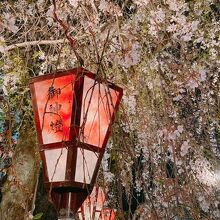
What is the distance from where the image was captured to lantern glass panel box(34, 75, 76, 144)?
2.45 m

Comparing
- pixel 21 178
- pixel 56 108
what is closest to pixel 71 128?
pixel 56 108

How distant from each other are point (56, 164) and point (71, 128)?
0.71 ft

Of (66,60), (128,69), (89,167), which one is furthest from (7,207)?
(89,167)

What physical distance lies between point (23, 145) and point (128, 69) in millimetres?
1553

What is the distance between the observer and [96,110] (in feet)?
8.36

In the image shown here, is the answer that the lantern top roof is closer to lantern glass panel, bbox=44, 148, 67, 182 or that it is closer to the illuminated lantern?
the illuminated lantern

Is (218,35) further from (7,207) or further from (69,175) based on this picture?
(69,175)

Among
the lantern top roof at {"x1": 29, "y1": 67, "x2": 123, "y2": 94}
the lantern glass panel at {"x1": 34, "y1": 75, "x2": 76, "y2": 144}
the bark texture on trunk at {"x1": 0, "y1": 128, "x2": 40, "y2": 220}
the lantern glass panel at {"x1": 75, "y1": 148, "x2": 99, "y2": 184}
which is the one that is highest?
the bark texture on trunk at {"x1": 0, "y1": 128, "x2": 40, "y2": 220}

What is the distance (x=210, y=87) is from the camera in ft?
21.9

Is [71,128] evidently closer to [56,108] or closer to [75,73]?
[56,108]

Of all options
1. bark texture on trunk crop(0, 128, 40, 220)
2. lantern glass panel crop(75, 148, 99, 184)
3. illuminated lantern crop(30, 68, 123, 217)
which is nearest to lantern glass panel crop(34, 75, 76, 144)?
illuminated lantern crop(30, 68, 123, 217)

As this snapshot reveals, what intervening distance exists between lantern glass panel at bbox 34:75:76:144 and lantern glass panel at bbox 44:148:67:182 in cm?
7

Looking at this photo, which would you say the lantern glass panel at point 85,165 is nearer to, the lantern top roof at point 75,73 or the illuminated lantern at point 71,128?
the illuminated lantern at point 71,128

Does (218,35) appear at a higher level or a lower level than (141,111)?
higher
